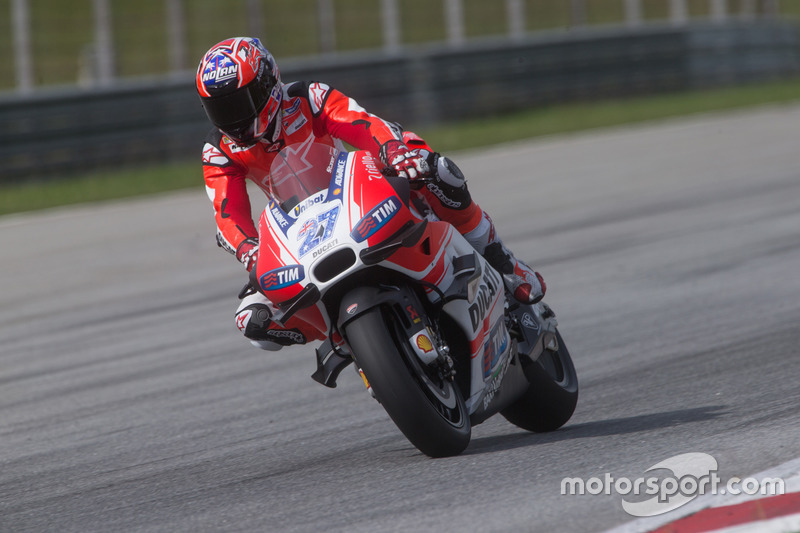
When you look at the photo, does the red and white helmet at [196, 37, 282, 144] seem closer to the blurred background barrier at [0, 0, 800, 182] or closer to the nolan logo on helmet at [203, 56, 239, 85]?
the nolan logo on helmet at [203, 56, 239, 85]

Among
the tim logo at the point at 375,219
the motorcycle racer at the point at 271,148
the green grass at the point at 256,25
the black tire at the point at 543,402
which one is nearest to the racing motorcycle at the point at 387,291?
the tim logo at the point at 375,219

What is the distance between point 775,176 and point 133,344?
7909mm

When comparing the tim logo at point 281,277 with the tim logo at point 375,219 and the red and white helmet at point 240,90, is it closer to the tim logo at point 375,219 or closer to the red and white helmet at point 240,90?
the tim logo at point 375,219

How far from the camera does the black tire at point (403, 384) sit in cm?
Result: 393

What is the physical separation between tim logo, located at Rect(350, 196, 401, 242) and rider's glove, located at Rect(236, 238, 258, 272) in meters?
0.56

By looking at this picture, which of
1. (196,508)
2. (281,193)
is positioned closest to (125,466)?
(196,508)

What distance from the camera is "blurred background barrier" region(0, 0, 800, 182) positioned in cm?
1519

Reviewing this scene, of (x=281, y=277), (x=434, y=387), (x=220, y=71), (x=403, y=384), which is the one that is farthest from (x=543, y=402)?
(x=220, y=71)

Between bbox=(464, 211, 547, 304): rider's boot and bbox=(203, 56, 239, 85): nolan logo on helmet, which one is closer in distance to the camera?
bbox=(203, 56, 239, 85): nolan logo on helmet

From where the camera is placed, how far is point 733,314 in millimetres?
7168

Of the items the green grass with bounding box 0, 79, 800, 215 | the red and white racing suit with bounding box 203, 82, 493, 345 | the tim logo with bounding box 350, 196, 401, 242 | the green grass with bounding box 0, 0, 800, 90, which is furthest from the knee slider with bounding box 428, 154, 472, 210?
the green grass with bounding box 0, 0, 800, 90

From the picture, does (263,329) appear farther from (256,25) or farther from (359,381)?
(256,25)

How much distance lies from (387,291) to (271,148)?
95 cm

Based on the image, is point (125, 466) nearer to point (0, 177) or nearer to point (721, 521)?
point (721, 521)
